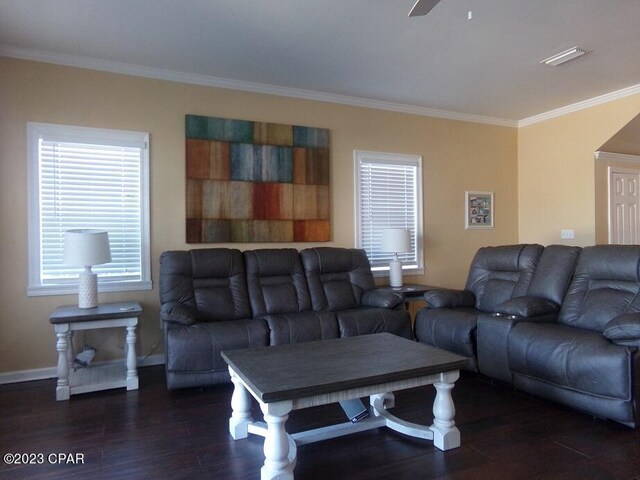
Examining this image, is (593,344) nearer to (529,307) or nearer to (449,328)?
(529,307)

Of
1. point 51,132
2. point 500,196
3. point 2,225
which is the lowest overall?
point 2,225

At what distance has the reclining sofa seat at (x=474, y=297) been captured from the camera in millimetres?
3576

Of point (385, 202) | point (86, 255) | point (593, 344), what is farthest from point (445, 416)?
point (385, 202)

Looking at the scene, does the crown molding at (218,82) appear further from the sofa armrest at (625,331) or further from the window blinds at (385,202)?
the sofa armrest at (625,331)

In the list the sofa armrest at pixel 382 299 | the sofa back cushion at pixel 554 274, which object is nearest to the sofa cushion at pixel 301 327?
the sofa armrest at pixel 382 299

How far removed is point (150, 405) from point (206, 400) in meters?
0.38

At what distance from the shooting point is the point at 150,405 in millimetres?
3021

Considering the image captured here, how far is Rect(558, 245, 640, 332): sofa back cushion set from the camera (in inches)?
121

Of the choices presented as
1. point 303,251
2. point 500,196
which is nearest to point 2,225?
point 303,251

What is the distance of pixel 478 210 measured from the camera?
5695mm

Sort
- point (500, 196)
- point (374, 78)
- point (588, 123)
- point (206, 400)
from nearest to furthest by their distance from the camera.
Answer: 1. point (206, 400)
2. point (374, 78)
3. point (588, 123)
4. point (500, 196)

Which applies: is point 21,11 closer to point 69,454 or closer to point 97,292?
→ point 97,292

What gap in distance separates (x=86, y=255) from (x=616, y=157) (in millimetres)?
5842

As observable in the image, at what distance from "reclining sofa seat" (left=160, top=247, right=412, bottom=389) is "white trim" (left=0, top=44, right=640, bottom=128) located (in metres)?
1.68
